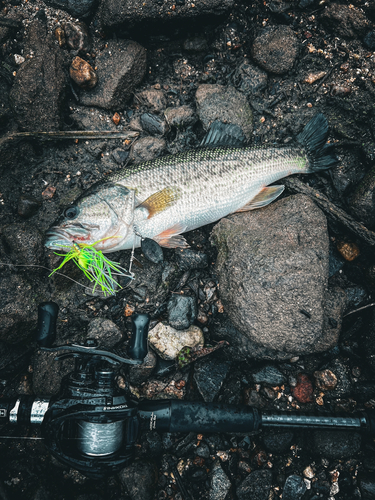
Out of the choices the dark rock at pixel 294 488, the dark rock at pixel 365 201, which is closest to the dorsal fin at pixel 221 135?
the dark rock at pixel 365 201

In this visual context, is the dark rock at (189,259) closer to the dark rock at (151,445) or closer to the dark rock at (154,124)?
the dark rock at (154,124)

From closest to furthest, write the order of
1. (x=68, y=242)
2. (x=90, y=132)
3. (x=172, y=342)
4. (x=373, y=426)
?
(x=373, y=426), (x=68, y=242), (x=172, y=342), (x=90, y=132)

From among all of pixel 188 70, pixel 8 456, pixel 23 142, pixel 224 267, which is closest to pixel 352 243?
pixel 224 267

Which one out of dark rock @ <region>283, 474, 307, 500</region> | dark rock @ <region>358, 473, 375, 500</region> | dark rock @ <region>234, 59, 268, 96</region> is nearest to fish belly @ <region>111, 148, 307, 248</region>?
dark rock @ <region>234, 59, 268, 96</region>

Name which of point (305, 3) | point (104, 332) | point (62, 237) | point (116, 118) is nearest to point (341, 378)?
point (104, 332)

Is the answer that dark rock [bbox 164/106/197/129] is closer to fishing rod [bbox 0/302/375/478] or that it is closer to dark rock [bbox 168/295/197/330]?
dark rock [bbox 168/295/197/330]

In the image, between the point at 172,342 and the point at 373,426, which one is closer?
the point at 373,426

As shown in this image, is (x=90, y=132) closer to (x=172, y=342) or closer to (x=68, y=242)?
(x=68, y=242)
